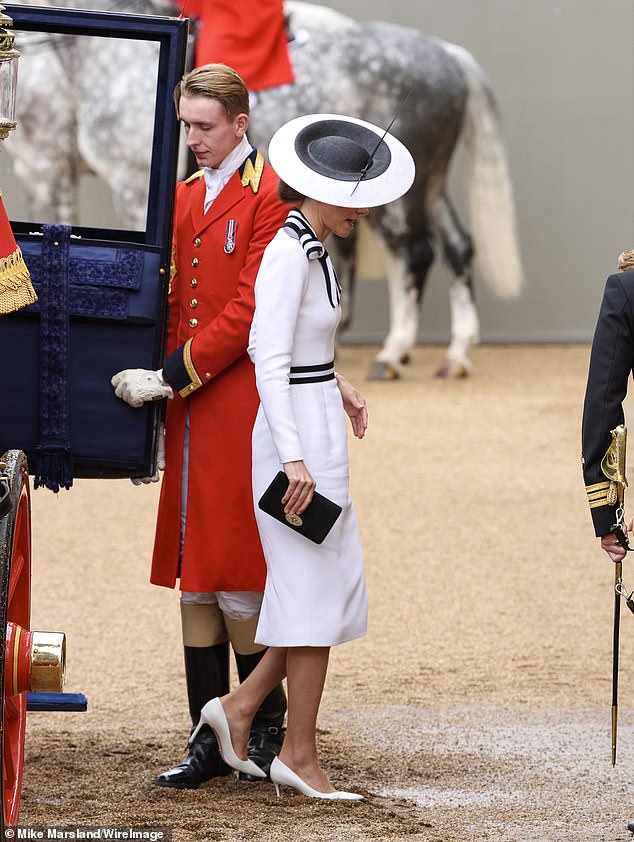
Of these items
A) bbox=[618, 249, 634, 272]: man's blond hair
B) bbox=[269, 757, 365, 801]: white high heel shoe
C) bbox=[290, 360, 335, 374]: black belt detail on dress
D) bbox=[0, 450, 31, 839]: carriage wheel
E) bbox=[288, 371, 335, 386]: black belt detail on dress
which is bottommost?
bbox=[269, 757, 365, 801]: white high heel shoe

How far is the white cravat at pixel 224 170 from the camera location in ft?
9.45

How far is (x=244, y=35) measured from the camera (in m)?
8.16

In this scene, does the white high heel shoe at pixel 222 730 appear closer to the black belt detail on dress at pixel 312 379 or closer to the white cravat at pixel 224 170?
the black belt detail on dress at pixel 312 379

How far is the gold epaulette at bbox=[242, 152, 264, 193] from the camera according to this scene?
287cm

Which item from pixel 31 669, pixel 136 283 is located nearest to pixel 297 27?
pixel 136 283

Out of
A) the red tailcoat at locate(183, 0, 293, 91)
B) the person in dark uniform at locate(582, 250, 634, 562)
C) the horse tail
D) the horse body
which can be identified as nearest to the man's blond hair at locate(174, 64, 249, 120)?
the person in dark uniform at locate(582, 250, 634, 562)

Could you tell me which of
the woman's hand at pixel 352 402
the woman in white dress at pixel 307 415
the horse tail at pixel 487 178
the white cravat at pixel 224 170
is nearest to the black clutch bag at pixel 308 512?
the woman in white dress at pixel 307 415

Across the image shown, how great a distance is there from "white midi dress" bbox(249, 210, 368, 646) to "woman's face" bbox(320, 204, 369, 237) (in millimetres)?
51

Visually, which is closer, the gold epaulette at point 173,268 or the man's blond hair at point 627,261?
the man's blond hair at point 627,261

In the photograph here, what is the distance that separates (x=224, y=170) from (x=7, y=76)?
689 mm

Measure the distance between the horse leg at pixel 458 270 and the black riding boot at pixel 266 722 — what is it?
6.61m

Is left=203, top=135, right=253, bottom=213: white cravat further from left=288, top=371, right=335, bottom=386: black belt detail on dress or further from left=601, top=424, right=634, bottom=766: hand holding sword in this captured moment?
left=601, top=424, right=634, bottom=766: hand holding sword

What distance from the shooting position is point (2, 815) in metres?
2.01

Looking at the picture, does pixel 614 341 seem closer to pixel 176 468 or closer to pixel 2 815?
pixel 176 468
